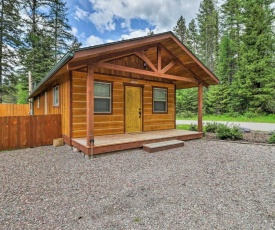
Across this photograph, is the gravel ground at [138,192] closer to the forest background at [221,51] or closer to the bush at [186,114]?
the forest background at [221,51]

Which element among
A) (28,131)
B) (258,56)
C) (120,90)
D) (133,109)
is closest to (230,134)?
(133,109)

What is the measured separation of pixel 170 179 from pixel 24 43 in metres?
16.2

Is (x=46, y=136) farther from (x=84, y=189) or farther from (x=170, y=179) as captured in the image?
(x=170, y=179)

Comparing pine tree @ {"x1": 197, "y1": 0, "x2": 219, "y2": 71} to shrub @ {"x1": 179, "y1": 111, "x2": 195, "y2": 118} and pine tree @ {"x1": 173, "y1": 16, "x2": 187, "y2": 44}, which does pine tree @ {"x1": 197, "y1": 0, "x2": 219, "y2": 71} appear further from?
shrub @ {"x1": 179, "y1": 111, "x2": 195, "y2": 118}

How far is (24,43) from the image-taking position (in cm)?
1375

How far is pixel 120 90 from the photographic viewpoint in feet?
22.7

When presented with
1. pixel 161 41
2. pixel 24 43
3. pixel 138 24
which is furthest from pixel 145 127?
pixel 138 24

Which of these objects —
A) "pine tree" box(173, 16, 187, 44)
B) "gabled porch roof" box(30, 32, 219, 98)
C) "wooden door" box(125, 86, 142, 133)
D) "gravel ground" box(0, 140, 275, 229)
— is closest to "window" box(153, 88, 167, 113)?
"gabled porch roof" box(30, 32, 219, 98)

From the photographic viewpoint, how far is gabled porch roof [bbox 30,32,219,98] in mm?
4511

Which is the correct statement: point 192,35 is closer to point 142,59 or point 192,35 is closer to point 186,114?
point 186,114

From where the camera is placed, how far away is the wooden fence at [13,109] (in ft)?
43.9

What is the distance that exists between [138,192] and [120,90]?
15.8 feet

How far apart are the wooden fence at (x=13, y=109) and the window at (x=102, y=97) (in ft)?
37.5

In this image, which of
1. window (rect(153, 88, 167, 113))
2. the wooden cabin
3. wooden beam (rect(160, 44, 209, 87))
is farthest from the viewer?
window (rect(153, 88, 167, 113))
